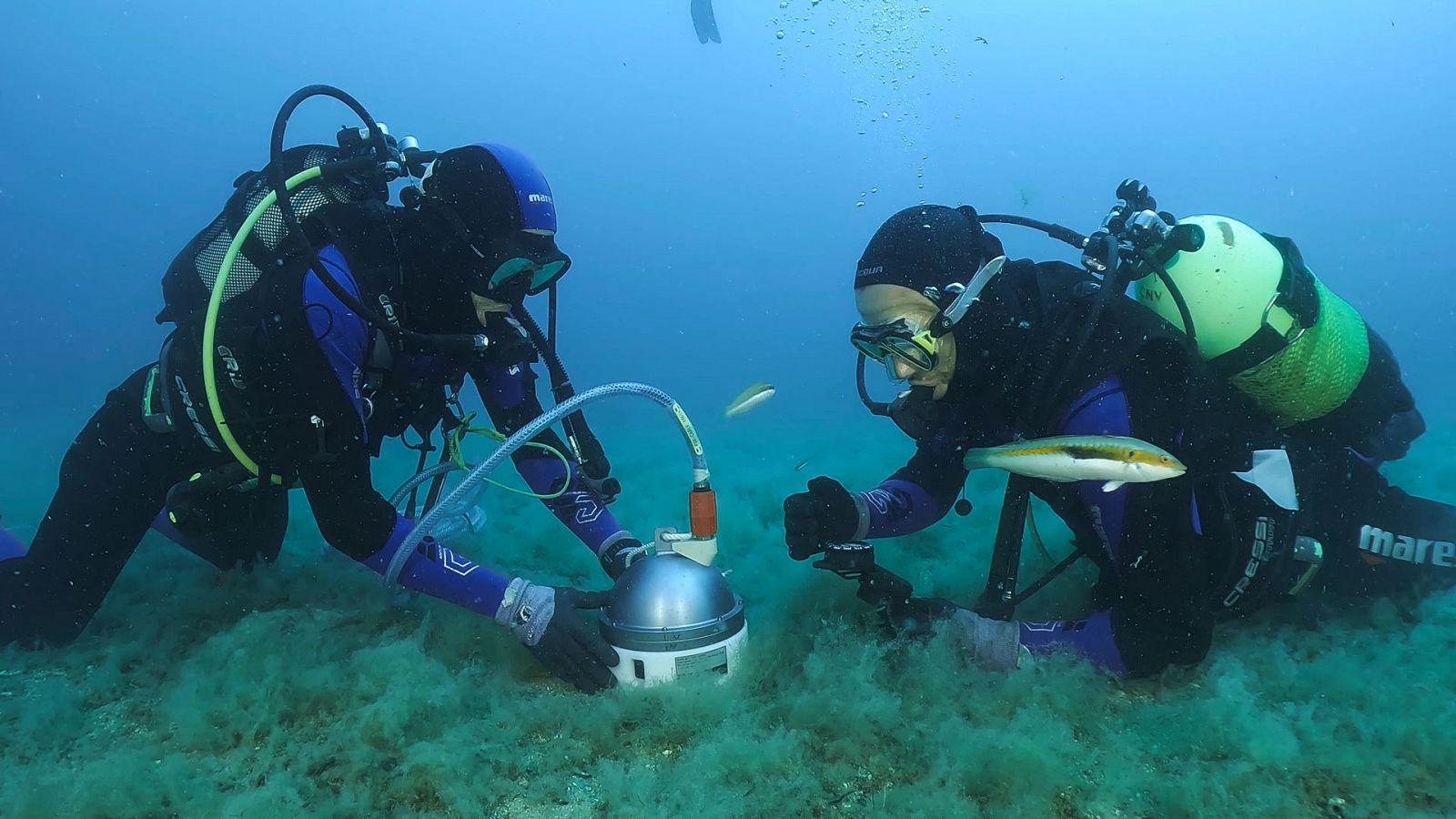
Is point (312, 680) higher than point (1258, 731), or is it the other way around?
point (312, 680)

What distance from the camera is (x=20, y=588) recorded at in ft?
11.9

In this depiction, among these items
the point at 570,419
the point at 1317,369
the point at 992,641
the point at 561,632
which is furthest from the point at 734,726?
the point at 1317,369

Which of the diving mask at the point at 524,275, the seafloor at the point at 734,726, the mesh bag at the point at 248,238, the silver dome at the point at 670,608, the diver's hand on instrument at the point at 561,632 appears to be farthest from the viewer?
the diving mask at the point at 524,275

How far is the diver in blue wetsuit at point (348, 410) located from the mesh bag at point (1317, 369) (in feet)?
10.4

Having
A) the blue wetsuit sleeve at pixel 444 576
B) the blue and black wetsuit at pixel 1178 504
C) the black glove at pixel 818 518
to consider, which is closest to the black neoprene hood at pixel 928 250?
the blue and black wetsuit at pixel 1178 504

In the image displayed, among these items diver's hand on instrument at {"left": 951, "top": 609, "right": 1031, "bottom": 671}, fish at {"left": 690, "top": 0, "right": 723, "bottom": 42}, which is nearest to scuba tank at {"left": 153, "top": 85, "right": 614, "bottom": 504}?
diver's hand on instrument at {"left": 951, "top": 609, "right": 1031, "bottom": 671}

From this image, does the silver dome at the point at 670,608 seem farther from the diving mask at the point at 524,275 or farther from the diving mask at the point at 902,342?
the diving mask at the point at 524,275

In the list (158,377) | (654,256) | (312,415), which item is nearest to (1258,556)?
(312,415)

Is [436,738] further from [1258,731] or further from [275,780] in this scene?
[1258,731]

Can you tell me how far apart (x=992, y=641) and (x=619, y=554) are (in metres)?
2.08

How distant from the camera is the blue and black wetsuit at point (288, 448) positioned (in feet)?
9.33

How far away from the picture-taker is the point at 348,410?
114 inches

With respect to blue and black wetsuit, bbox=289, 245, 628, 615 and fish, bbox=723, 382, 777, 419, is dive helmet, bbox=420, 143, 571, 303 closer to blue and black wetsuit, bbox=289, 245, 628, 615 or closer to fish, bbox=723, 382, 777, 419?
blue and black wetsuit, bbox=289, 245, 628, 615

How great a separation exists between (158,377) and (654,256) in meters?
108
